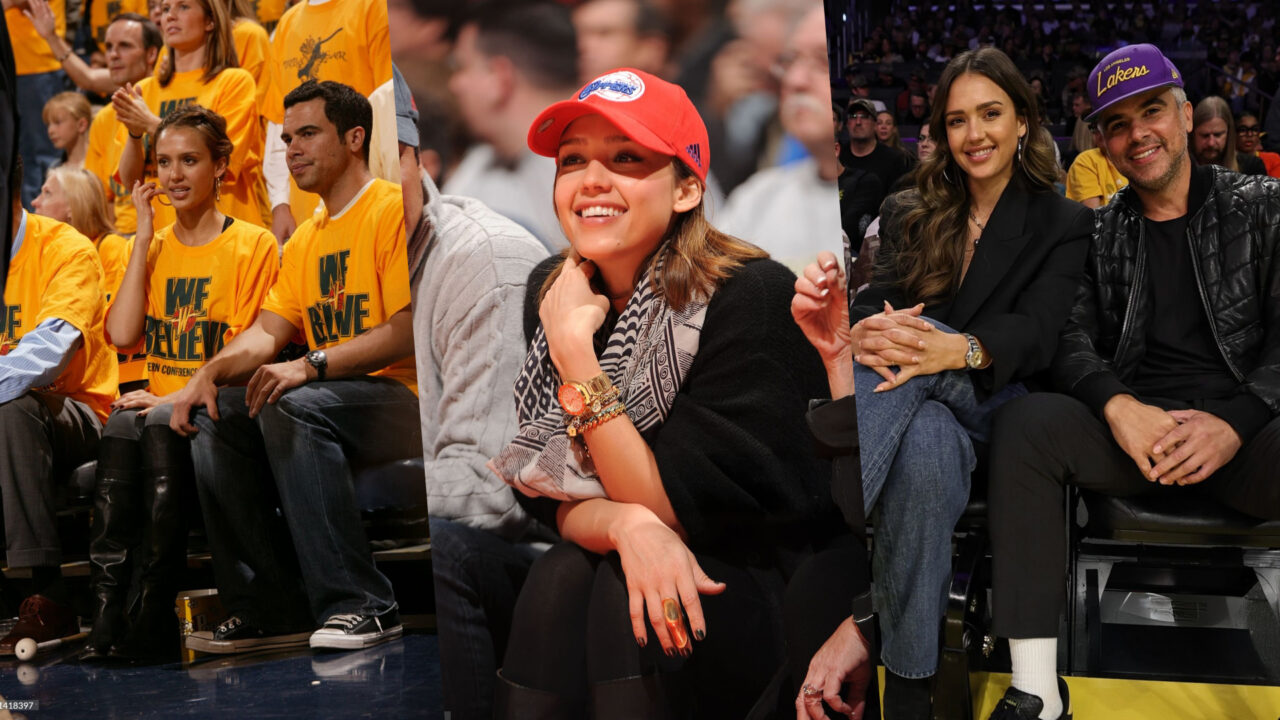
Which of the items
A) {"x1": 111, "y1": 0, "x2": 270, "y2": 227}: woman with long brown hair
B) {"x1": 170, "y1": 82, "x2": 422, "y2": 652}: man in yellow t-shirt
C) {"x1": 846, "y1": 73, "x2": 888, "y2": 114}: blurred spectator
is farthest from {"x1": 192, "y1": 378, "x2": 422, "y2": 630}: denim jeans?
{"x1": 846, "y1": 73, "x2": 888, "y2": 114}: blurred spectator

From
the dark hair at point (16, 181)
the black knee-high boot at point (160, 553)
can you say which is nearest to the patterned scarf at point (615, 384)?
the black knee-high boot at point (160, 553)

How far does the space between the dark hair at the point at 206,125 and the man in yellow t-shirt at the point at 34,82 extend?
27.7 inches

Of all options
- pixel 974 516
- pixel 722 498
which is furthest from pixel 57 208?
pixel 974 516

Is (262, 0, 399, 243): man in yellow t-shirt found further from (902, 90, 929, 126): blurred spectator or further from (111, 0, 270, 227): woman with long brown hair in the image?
(902, 90, 929, 126): blurred spectator

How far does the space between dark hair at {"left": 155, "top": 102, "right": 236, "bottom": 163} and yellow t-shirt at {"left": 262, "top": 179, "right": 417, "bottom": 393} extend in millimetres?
447

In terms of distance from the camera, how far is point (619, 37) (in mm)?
1805

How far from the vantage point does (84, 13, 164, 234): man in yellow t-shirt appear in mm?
3475

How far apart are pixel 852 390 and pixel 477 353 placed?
28.3 inches

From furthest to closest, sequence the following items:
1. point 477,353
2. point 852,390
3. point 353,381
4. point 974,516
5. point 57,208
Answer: point 57,208 → point 353,381 → point 974,516 → point 477,353 → point 852,390

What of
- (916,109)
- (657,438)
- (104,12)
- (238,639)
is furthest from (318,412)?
(916,109)

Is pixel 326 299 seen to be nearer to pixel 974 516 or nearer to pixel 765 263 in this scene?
pixel 765 263

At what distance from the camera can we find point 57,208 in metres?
3.49

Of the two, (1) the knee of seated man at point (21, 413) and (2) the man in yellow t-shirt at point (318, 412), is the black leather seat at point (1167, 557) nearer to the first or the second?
(2) the man in yellow t-shirt at point (318, 412)

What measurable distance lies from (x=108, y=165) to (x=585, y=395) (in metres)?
2.61
